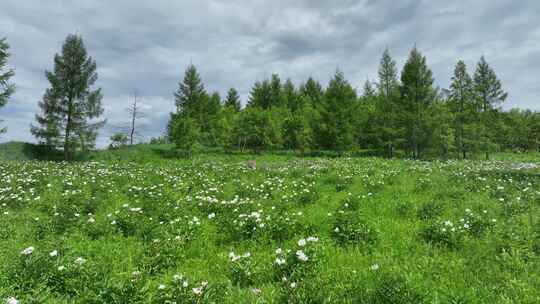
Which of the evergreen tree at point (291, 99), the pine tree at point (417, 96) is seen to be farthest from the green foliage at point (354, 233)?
the evergreen tree at point (291, 99)

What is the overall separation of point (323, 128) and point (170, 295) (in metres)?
35.0

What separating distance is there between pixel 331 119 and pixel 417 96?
382 inches

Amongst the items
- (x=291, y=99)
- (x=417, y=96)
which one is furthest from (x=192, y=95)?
(x=417, y=96)

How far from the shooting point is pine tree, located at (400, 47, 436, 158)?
32219 millimetres

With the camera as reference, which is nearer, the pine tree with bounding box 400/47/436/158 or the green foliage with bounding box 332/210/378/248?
the green foliage with bounding box 332/210/378/248

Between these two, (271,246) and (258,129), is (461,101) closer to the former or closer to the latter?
(258,129)

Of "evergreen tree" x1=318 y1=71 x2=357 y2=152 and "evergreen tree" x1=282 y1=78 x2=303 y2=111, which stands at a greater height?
"evergreen tree" x1=282 y1=78 x2=303 y2=111

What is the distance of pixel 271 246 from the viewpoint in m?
5.70

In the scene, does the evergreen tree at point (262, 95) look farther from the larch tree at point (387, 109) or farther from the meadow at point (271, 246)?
the meadow at point (271, 246)

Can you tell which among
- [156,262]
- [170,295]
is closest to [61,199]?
[156,262]

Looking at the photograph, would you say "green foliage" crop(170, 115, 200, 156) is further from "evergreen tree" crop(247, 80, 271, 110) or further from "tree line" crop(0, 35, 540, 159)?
"evergreen tree" crop(247, 80, 271, 110)

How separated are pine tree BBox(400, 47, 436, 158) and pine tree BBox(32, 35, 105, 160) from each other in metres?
33.9

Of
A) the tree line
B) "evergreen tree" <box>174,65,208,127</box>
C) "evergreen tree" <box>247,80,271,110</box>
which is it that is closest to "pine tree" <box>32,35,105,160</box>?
the tree line

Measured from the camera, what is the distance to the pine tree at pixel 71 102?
3284 cm
